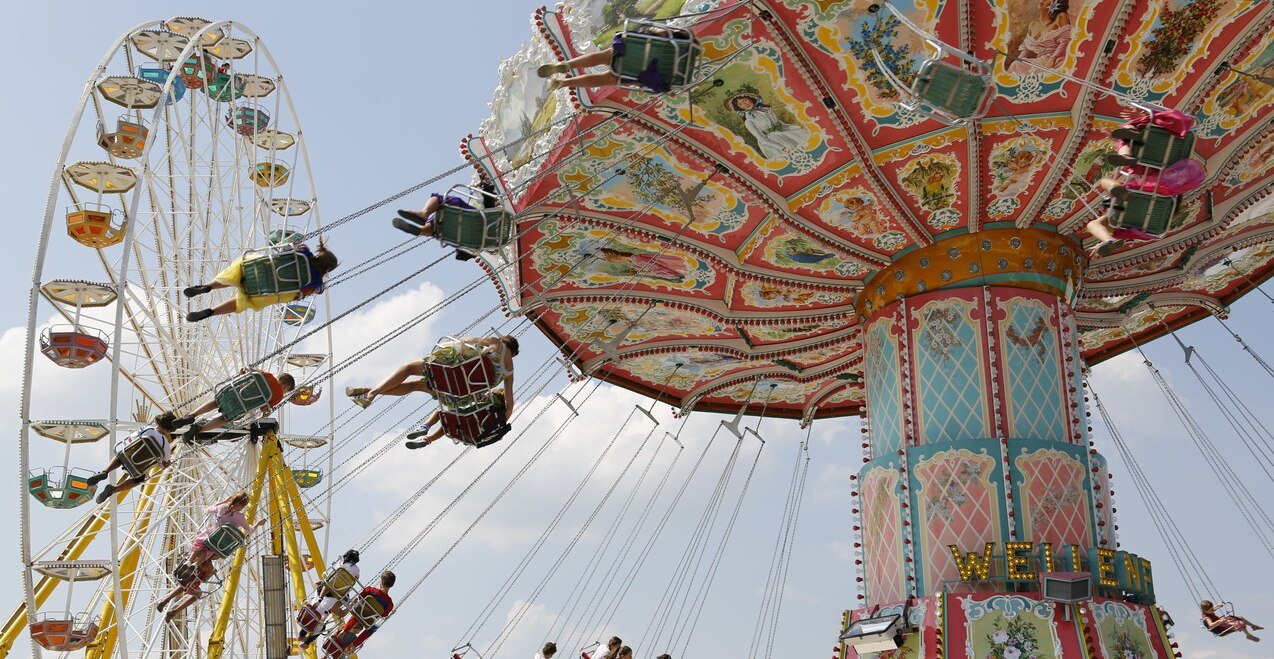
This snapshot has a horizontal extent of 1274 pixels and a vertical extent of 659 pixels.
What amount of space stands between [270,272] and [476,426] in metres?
2.84

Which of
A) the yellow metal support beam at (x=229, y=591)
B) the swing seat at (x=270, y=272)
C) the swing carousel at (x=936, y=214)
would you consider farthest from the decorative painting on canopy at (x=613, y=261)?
the yellow metal support beam at (x=229, y=591)

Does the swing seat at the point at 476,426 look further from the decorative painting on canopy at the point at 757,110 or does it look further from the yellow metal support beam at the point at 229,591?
the yellow metal support beam at the point at 229,591

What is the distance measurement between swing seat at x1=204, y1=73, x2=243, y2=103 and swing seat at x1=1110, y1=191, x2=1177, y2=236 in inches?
714

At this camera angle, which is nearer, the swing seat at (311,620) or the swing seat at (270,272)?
the swing seat at (270,272)

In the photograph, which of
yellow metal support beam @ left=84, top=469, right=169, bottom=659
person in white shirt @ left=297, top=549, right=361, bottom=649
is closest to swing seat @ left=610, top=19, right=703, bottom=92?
person in white shirt @ left=297, top=549, right=361, bottom=649

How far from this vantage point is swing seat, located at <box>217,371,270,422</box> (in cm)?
1203

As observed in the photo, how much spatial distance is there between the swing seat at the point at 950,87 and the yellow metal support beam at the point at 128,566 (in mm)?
14749

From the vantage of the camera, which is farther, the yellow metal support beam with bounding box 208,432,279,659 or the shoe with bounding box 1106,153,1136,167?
the yellow metal support beam with bounding box 208,432,279,659

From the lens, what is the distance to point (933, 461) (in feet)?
43.0

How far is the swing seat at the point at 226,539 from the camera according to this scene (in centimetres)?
1625

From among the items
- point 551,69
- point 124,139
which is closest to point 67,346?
point 124,139

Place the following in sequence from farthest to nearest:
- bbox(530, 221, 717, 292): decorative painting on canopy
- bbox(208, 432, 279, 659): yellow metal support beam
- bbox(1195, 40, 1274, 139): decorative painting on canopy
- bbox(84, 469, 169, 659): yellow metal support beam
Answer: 1. bbox(84, 469, 169, 659): yellow metal support beam
2. bbox(208, 432, 279, 659): yellow metal support beam
3. bbox(530, 221, 717, 292): decorative painting on canopy
4. bbox(1195, 40, 1274, 139): decorative painting on canopy

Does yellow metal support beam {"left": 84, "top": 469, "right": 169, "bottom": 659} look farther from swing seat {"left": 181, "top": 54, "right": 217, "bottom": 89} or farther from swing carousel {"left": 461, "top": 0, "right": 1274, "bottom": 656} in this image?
swing carousel {"left": 461, "top": 0, "right": 1274, "bottom": 656}

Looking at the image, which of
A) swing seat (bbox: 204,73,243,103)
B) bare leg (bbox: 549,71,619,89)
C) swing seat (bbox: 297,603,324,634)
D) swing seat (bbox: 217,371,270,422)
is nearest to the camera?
bare leg (bbox: 549,71,619,89)
